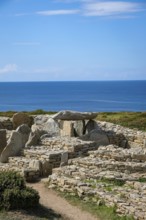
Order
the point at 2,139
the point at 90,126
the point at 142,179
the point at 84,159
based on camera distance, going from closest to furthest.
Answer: the point at 142,179, the point at 84,159, the point at 2,139, the point at 90,126

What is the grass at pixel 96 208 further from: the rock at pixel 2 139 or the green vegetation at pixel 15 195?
the rock at pixel 2 139

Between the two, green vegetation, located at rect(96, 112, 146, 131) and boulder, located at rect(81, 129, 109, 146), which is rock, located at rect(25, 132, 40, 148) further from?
green vegetation, located at rect(96, 112, 146, 131)

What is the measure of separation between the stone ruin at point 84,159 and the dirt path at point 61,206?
562mm

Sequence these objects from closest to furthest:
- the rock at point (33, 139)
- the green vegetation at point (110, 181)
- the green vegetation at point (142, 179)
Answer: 1. the green vegetation at point (110, 181)
2. the green vegetation at point (142, 179)
3. the rock at point (33, 139)

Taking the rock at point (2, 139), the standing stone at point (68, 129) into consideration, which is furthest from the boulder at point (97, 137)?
the rock at point (2, 139)

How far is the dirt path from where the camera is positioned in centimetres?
1442

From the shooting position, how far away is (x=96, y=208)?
14.9 m

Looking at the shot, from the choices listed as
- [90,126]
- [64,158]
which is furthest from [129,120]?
[64,158]

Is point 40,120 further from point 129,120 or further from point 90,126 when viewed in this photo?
point 129,120

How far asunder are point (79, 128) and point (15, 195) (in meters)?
12.9

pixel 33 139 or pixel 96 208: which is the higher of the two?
pixel 33 139

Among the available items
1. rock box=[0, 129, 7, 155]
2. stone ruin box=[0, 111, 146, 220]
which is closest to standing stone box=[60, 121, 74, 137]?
stone ruin box=[0, 111, 146, 220]

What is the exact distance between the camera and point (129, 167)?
1889cm

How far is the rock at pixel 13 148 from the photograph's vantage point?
70.3ft
